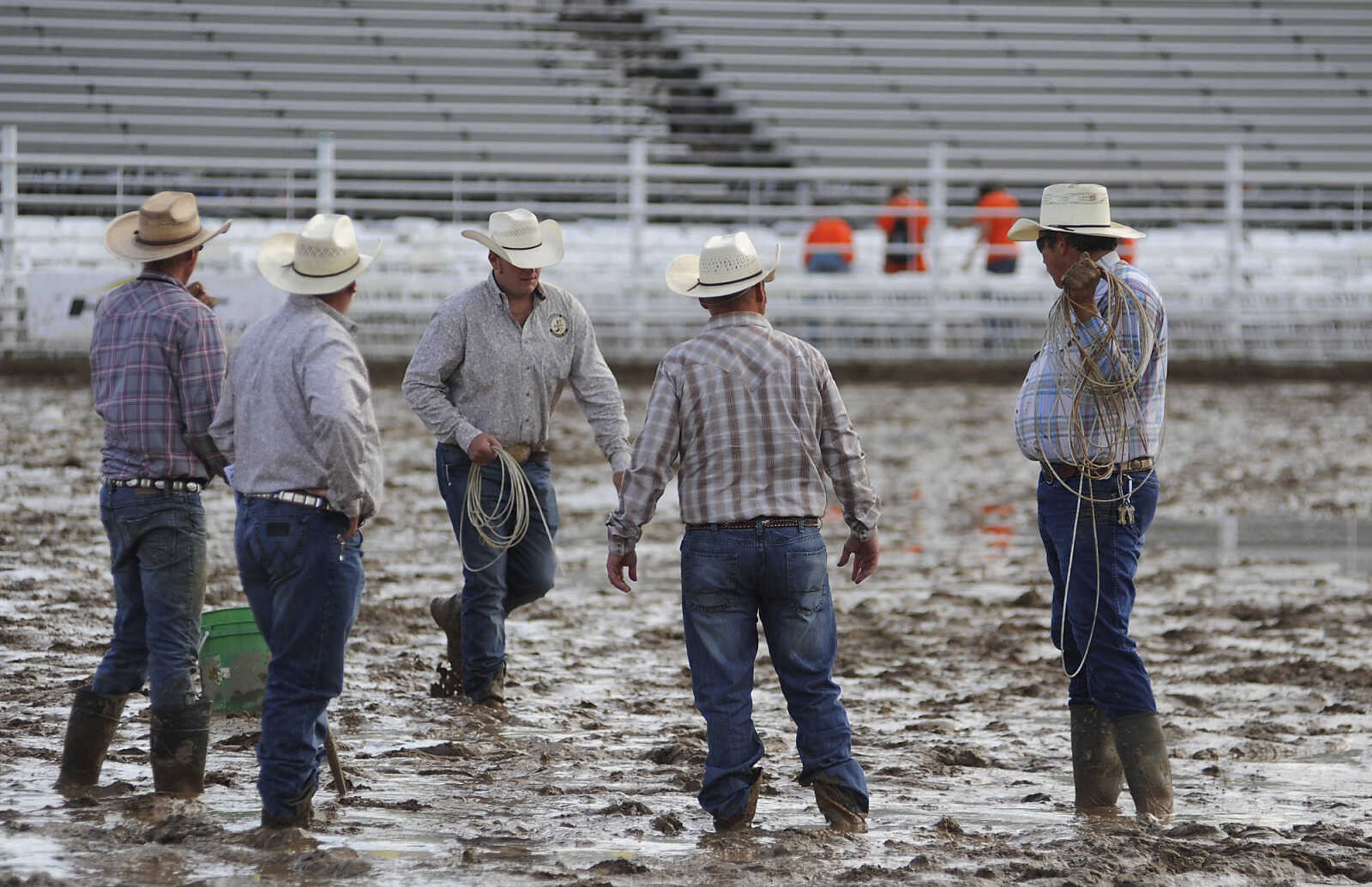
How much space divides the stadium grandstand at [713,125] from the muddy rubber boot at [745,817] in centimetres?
1395

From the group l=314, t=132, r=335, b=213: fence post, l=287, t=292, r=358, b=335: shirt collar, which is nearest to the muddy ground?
l=287, t=292, r=358, b=335: shirt collar

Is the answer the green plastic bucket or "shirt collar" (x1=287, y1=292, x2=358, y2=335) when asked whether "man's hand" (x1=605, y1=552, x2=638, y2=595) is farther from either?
the green plastic bucket

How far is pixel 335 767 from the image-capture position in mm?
5070

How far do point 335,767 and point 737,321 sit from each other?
164cm

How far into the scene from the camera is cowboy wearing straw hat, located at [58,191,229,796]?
4961mm

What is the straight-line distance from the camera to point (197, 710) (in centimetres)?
503

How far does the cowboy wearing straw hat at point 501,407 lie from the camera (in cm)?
631

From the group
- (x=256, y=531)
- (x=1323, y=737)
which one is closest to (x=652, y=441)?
(x=256, y=531)

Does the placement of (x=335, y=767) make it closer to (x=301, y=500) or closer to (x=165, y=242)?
(x=301, y=500)

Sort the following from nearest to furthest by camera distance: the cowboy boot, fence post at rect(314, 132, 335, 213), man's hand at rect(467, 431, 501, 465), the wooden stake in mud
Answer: the wooden stake in mud, man's hand at rect(467, 431, 501, 465), the cowboy boot, fence post at rect(314, 132, 335, 213)

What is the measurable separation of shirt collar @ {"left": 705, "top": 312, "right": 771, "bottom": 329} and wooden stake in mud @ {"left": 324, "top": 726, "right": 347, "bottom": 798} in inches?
59.2

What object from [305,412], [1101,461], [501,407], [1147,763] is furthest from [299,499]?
[1147,763]

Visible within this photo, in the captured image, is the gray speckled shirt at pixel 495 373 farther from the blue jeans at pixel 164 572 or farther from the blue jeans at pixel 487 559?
the blue jeans at pixel 164 572

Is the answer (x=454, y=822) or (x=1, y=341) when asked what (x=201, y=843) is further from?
(x=1, y=341)
